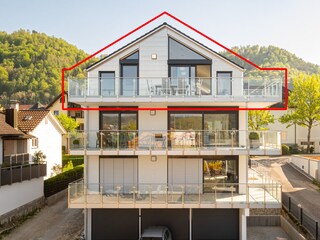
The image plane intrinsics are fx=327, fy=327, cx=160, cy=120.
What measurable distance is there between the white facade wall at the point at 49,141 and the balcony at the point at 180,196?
12326 mm

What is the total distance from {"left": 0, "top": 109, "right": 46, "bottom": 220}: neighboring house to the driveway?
3.38 ft

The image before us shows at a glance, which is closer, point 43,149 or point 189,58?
point 189,58

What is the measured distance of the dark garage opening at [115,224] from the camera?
671 inches

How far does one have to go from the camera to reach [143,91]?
1638 centimetres

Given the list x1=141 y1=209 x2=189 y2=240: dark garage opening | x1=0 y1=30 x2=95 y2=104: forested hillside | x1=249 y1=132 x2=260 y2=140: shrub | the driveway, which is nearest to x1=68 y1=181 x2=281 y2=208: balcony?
x1=141 y1=209 x2=189 y2=240: dark garage opening

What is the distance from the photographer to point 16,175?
787 inches

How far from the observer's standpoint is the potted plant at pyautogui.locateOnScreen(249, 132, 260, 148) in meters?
15.9

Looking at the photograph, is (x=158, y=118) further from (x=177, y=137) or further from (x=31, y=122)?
(x=31, y=122)

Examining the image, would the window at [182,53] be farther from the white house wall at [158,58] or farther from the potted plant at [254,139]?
the potted plant at [254,139]

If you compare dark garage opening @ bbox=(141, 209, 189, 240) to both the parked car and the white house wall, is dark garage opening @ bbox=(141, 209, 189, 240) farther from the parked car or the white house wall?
the white house wall

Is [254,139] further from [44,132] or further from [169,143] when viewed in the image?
[44,132]

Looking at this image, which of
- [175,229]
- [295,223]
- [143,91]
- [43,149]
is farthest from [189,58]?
[43,149]

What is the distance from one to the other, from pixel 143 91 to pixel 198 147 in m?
3.90

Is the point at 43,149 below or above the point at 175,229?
above
